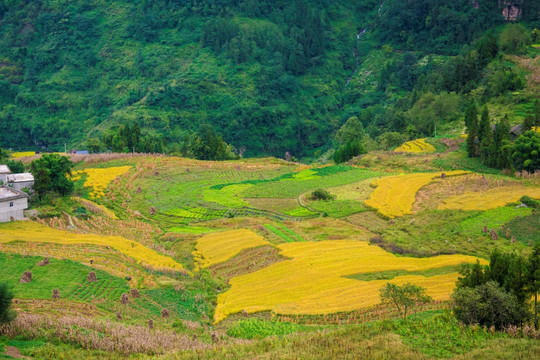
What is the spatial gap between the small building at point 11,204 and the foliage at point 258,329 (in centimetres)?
2653

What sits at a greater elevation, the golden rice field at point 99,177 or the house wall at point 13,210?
the house wall at point 13,210

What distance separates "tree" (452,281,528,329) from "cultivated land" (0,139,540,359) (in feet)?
2.86

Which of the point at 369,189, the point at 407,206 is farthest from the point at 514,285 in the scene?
the point at 369,189

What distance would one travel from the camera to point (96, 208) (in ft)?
190

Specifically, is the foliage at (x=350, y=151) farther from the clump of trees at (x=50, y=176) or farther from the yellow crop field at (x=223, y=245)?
the clump of trees at (x=50, y=176)

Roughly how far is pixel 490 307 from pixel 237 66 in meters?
110

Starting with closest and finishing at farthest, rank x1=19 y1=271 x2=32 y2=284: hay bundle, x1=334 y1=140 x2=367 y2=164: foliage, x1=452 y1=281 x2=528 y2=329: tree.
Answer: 1. x1=452 y1=281 x2=528 y2=329: tree
2. x1=19 y1=271 x2=32 y2=284: hay bundle
3. x1=334 y1=140 x2=367 y2=164: foliage

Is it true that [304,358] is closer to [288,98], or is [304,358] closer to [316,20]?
[288,98]

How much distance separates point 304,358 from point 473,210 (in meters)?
31.7

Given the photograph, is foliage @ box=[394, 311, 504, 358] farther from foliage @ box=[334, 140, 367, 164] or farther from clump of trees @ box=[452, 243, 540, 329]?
foliage @ box=[334, 140, 367, 164]

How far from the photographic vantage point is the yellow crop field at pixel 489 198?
167 ft

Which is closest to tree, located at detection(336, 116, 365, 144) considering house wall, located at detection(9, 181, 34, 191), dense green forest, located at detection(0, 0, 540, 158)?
dense green forest, located at detection(0, 0, 540, 158)

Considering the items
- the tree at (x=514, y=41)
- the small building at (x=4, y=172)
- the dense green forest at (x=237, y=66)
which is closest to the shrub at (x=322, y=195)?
the small building at (x=4, y=172)

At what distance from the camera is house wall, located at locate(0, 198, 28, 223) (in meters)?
47.3
